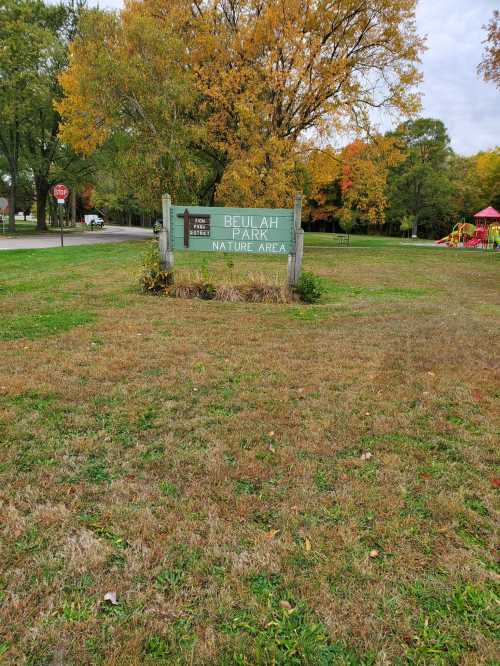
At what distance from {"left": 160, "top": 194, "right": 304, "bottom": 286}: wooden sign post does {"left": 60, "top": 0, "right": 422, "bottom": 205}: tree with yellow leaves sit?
929 centimetres

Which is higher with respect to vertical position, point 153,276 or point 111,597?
point 153,276

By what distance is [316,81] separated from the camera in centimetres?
1817

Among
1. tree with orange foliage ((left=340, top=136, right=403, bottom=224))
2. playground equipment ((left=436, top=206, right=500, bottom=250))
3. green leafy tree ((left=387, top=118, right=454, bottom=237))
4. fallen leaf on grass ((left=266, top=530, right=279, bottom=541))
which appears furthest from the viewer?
green leafy tree ((left=387, top=118, right=454, bottom=237))

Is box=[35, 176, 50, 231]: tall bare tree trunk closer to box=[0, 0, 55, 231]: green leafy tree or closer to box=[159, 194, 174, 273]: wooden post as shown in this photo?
box=[0, 0, 55, 231]: green leafy tree

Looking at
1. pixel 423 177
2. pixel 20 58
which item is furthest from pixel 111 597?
pixel 423 177

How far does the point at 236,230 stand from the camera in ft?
26.3

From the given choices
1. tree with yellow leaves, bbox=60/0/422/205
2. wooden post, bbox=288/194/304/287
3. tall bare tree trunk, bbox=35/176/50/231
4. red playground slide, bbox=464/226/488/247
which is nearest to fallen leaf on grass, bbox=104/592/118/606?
wooden post, bbox=288/194/304/287

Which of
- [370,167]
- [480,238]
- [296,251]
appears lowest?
[296,251]

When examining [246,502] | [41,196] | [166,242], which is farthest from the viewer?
[41,196]

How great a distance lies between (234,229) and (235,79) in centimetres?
1274

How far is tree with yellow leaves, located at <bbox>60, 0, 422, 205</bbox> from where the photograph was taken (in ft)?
55.5

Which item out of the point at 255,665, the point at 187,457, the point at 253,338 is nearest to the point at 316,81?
the point at 253,338

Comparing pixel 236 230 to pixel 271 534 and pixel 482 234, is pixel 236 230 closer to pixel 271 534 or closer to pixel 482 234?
pixel 271 534

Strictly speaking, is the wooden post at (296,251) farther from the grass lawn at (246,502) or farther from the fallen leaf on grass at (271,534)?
the fallen leaf on grass at (271,534)
